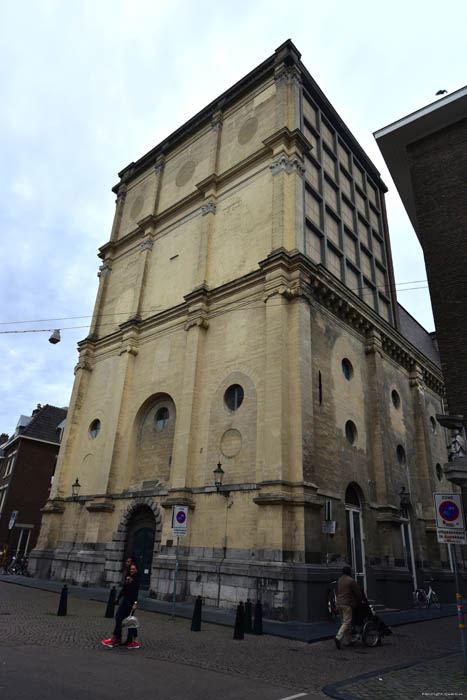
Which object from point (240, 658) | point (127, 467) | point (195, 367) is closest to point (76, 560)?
point (127, 467)

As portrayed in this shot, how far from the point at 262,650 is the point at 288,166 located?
64.2ft

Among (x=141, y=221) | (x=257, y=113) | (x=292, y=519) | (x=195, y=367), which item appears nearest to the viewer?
(x=292, y=519)

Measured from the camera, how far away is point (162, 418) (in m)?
22.4

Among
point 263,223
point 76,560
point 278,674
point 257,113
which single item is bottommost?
point 278,674

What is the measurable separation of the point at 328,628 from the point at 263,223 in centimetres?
1662

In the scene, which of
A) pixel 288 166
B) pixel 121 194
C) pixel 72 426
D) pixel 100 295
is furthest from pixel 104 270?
pixel 288 166

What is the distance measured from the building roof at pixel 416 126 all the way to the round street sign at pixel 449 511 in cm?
1267

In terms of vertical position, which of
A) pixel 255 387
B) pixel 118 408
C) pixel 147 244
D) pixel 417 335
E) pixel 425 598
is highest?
pixel 147 244

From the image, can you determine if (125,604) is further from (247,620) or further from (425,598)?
(425,598)

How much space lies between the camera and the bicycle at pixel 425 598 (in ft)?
67.4

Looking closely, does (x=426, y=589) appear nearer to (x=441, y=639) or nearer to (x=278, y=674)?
(x=441, y=639)

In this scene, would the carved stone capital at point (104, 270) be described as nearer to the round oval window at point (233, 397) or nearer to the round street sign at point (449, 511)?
the round oval window at point (233, 397)

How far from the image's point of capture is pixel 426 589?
22.2 m

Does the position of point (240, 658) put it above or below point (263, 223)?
below
